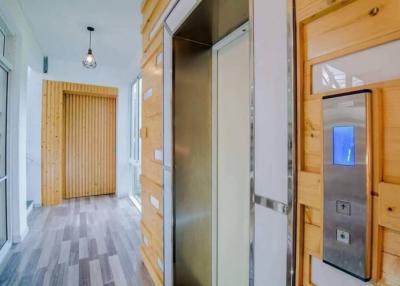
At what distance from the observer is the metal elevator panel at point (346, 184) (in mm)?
595

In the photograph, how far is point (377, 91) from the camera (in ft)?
1.89

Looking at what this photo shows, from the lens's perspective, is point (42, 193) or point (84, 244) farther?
point (42, 193)

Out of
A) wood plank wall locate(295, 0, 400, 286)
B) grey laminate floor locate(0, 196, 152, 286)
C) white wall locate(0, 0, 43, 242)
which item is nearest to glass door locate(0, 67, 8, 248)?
white wall locate(0, 0, 43, 242)

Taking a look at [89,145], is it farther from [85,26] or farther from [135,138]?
[85,26]

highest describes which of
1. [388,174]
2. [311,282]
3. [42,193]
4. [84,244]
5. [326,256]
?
[388,174]

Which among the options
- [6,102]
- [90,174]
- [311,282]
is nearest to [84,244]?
[6,102]

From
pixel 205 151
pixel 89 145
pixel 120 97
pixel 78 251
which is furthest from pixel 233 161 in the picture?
pixel 89 145

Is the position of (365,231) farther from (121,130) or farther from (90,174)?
(90,174)

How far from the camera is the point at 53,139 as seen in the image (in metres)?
4.63

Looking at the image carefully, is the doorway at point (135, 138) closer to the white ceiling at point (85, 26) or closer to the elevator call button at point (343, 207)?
the white ceiling at point (85, 26)

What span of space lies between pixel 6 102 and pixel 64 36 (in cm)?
143

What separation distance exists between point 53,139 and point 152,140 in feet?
11.4

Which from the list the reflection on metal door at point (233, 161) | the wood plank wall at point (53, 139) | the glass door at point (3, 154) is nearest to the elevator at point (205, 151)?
the reflection on metal door at point (233, 161)

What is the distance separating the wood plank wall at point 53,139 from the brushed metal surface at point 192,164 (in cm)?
395
